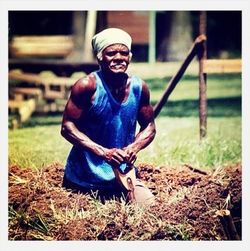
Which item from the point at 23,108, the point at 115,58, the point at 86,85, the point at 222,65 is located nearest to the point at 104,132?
the point at 86,85

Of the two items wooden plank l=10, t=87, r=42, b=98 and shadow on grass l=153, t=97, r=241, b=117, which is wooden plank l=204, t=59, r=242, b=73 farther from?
wooden plank l=10, t=87, r=42, b=98

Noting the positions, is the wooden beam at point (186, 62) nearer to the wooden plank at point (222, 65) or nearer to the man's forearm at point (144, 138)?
the wooden plank at point (222, 65)

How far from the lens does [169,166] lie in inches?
165

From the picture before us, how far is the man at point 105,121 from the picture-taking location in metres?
3.96

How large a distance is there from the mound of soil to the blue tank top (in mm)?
123

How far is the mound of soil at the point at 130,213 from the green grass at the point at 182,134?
0.09m

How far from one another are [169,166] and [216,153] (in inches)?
12.6

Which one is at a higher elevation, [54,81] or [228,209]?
[54,81]

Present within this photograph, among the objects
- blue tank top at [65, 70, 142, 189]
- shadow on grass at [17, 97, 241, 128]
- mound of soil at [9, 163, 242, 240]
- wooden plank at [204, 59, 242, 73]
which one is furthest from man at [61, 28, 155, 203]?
wooden plank at [204, 59, 242, 73]

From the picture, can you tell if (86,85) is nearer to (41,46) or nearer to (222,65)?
(41,46)

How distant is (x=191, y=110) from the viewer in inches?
167
